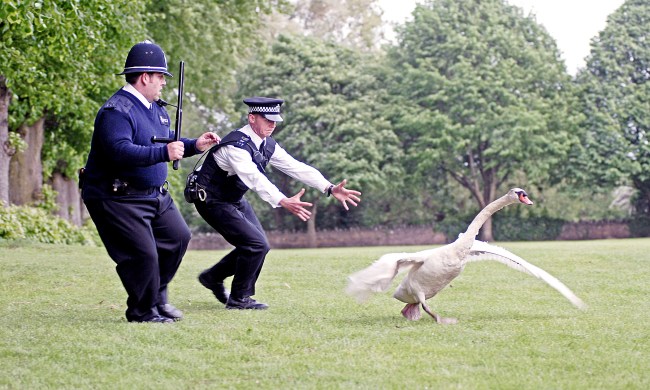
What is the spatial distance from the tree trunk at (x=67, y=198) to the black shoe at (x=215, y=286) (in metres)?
21.3

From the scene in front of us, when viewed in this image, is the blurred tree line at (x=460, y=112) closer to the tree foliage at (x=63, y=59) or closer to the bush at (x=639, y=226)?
the bush at (x=639, y=226)

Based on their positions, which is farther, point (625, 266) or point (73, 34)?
point (73, 34)

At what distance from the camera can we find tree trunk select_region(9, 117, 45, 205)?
1123 inches

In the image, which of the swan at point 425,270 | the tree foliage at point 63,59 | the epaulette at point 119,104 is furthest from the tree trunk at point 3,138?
the swan at point 425,270

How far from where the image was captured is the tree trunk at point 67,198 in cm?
3253

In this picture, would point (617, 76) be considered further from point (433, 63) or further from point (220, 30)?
point (220, 30)

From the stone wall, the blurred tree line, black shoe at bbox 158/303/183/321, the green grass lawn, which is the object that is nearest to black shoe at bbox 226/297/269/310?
the green grass lawn

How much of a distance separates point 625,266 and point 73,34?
11270 millimetres

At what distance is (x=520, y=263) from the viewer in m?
9.96

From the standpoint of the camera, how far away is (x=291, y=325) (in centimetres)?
966

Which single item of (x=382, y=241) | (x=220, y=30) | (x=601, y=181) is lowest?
(x=382, y=241)

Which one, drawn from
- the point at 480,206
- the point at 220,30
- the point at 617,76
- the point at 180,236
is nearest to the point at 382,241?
the point at 480,206

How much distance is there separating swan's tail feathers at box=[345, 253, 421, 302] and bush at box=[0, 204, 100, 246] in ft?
47.8

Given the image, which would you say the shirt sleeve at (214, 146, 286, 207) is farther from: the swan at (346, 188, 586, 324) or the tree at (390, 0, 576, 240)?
the tree at (390, 0, 576, 240)
